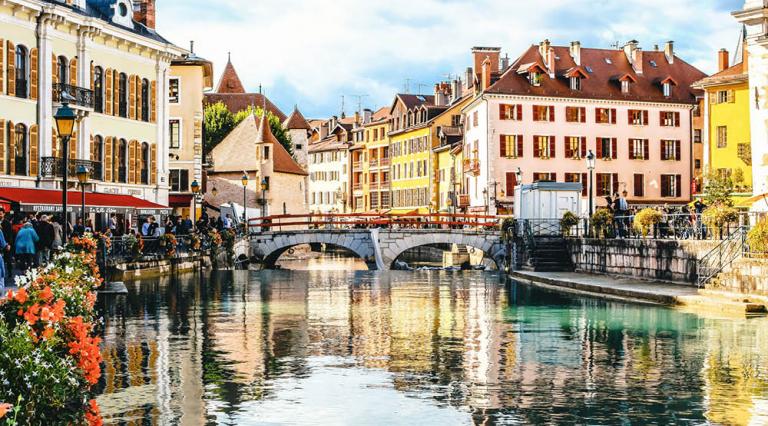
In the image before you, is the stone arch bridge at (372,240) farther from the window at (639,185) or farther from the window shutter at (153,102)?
the window at (639,185)

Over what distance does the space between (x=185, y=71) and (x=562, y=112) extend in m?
29.1

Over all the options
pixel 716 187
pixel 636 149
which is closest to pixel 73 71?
pixel 716 187

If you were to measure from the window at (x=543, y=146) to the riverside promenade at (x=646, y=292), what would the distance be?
40683 millimetres

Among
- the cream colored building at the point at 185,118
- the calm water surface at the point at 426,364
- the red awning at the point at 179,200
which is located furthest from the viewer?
the cream colored building at the point at 185,118

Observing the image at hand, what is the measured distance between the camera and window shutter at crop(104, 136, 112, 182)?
48.8m

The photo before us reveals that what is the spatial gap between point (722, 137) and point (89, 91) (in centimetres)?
3794

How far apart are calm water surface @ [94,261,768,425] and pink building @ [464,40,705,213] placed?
174 feet

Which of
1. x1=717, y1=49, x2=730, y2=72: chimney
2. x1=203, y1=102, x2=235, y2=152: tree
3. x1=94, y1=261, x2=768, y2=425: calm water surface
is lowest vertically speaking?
x1=94, y1=261, x2=768, y2=425: calm water surface

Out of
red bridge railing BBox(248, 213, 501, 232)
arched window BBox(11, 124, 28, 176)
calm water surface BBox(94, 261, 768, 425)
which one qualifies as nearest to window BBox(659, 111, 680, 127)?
red bridge railing BBox(248, 213, 501, 232)

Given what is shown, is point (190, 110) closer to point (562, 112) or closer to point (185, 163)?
point (185, 163)

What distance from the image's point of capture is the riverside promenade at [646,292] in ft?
81.2

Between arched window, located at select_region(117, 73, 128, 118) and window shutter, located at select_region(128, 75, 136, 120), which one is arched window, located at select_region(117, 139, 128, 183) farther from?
window shutter, located at select_region(128, 75, 136, 120)

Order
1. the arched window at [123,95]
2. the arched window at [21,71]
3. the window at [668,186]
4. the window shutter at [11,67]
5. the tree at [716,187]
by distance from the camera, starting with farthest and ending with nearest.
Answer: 1. the window at [668,186]
2. the tree at [716,187]
3. the arched window at [123,95]
4. the arched window at [21,71]
5. the window shutter at [11,67]

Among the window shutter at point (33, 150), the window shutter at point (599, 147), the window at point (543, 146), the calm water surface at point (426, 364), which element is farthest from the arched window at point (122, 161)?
the window shutter at point (599, 147)
